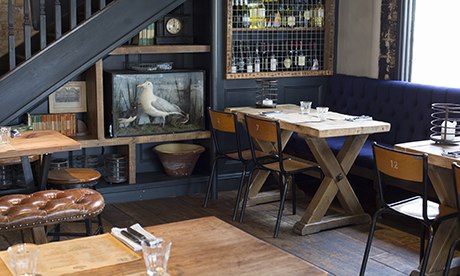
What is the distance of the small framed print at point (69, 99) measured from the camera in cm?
600

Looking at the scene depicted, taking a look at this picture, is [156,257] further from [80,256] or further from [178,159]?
[178,159]

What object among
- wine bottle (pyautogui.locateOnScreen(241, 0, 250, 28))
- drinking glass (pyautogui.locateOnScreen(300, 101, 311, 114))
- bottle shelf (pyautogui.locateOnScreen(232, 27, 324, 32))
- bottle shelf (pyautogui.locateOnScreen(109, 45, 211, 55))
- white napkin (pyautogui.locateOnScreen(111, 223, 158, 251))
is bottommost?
white napkin (pyautogui.locateOnScreen(111, 223, 158, 251))

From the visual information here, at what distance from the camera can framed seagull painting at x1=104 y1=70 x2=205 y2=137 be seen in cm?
597

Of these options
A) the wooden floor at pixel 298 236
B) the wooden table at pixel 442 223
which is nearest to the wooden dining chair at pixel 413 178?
the wooden table at pixel 442 223

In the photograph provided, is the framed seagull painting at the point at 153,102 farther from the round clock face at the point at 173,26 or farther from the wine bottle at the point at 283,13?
the wine bottle at the point at 283,13

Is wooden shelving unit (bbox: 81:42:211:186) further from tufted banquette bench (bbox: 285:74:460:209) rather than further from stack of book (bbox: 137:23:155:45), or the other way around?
tufted banquette bench (bbox: 285:74:460:209)

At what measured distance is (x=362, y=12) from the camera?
671 centimetres

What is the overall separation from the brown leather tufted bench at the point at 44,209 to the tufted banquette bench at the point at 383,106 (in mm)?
2564

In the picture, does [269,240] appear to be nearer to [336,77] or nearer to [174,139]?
[174,139]

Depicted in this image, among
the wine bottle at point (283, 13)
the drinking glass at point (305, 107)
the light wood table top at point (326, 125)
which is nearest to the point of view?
the light wood table top at point (326, 125)

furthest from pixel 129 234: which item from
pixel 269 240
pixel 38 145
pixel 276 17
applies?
pixel 276 17

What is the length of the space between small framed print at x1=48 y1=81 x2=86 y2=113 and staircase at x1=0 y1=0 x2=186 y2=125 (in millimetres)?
500

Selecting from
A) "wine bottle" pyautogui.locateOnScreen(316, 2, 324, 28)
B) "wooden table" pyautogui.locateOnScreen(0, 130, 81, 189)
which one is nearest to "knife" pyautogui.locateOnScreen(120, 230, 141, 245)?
"wooden table" pyautogui.locateOnScreen(0, 130, 81, 189)

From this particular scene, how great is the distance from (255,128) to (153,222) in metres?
1.15
